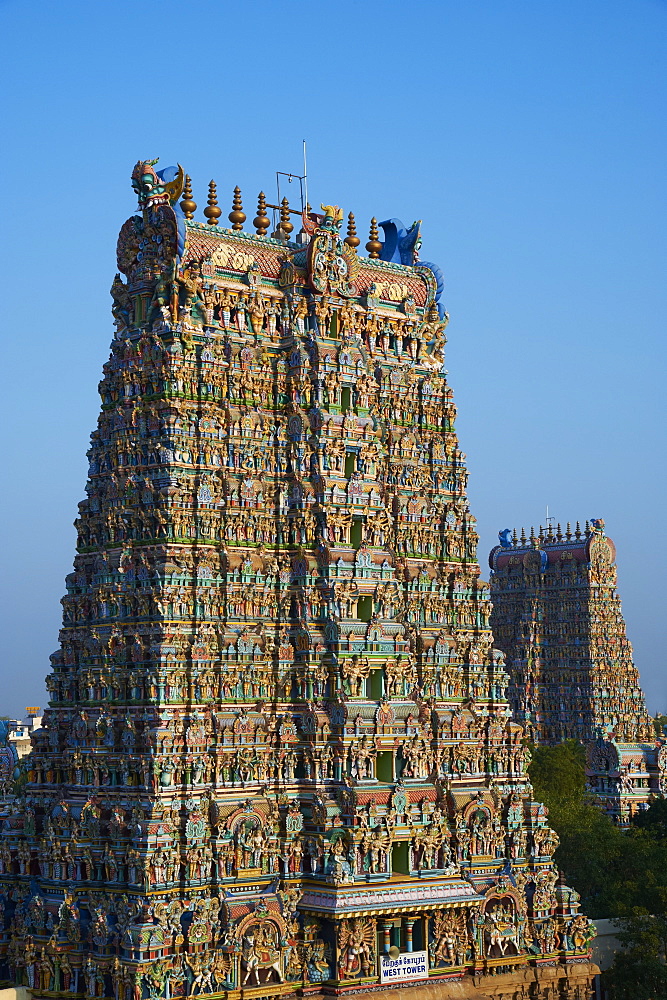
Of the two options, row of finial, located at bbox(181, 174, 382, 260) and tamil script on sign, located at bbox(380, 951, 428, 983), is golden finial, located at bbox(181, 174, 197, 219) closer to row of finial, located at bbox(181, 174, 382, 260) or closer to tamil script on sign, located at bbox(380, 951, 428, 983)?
row of finial, located at bbox(181, 174, 382, 260)

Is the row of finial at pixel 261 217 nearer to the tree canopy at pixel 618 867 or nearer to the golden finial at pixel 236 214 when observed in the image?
the golden finial at pixel 236 214

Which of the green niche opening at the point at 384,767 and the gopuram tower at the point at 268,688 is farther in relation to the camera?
the green niche opening at the point at 384,767

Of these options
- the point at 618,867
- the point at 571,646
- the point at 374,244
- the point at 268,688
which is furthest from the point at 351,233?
the point at 571,646

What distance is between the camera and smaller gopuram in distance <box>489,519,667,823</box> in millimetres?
106000

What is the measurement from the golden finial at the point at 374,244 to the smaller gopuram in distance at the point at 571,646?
47495 millimetres

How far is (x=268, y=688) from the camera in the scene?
179 ft

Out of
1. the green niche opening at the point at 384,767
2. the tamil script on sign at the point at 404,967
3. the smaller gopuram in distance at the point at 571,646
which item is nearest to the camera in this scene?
the tamil script on sign at the point at 404,967

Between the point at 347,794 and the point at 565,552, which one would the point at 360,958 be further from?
the point at 565,552

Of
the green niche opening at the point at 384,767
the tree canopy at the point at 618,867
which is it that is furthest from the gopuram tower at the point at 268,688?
the tree canopy at the point at 618,867

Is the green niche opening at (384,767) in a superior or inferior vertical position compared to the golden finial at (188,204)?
inferior

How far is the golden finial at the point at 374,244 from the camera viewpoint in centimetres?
6341

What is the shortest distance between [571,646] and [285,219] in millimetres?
53869

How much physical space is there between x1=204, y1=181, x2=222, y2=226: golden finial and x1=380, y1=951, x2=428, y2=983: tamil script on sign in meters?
25.6

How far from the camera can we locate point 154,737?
5069 cm
